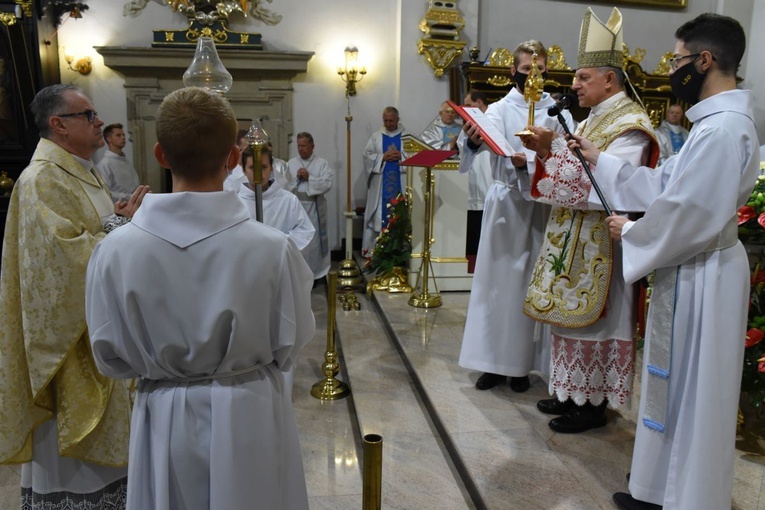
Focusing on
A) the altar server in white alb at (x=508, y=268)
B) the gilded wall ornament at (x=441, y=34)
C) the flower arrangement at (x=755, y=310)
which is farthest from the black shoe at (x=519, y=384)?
the gilded wall ornament at (x=441, y=34)

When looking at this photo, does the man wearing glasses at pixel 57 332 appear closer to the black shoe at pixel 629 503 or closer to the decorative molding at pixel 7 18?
the black shoe at pixel 629 503

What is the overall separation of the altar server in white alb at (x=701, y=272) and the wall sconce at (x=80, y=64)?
8025 mm

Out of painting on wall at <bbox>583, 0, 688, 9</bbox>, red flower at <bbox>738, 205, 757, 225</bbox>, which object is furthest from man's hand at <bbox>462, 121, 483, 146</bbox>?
painting on wall at <bbox>583, 0, 688, 9</bbox>

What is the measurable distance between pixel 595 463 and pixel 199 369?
204cm

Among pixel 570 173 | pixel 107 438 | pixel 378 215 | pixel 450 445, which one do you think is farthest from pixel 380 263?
pixel 107 438

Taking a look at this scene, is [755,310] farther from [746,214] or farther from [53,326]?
[53,326]

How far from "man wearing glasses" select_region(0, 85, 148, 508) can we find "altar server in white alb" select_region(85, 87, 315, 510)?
2.72ft

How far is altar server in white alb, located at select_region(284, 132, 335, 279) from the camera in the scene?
746cm

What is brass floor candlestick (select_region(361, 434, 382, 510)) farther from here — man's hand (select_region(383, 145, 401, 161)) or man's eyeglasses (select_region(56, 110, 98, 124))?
man's hand (select_region(383, 145, 401, 161))

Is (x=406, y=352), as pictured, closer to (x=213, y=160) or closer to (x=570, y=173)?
(x=570, y=173)

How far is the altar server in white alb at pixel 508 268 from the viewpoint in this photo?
343 centimetres

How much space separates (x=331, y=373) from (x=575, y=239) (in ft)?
6.42

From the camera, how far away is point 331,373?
13.3 ft

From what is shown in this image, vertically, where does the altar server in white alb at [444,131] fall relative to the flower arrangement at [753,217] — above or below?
above
